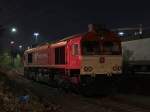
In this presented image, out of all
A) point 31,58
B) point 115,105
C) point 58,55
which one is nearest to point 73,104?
point 115,105

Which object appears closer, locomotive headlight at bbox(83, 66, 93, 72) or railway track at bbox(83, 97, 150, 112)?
railway track at bbox(83, 97, 150, 112)

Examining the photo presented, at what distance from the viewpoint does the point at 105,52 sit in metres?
21.9

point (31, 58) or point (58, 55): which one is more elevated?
point (31, 58)

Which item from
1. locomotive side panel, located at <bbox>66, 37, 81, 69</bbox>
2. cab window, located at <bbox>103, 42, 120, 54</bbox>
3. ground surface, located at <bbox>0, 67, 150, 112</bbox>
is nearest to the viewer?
ground surface, located at <bbox>0, 67, 150, 112</bbox>

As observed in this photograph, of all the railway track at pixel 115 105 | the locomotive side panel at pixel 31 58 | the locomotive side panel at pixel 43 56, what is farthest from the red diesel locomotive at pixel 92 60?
the locomotive side panel at pixel 31 58

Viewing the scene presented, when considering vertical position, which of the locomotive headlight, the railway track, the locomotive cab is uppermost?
the locomotive cab

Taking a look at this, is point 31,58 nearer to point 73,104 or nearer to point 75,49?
point 75,49

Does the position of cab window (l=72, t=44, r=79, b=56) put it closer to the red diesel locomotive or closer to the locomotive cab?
the red diesel locomotive

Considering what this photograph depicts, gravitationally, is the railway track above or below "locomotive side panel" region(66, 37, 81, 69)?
below

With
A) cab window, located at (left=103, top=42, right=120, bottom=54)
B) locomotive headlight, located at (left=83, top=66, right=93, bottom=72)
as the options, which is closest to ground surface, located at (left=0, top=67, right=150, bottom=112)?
locomotive headlight, located at (left=83, top=66, right=93, bottom=72)

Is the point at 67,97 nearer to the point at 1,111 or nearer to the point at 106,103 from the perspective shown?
the point at 106,103

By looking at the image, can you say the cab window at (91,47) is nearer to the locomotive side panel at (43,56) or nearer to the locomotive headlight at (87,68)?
the locomotive headlight at (87,68)

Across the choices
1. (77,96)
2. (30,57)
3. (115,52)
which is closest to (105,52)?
(115,52)

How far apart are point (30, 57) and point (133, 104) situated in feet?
68.8
